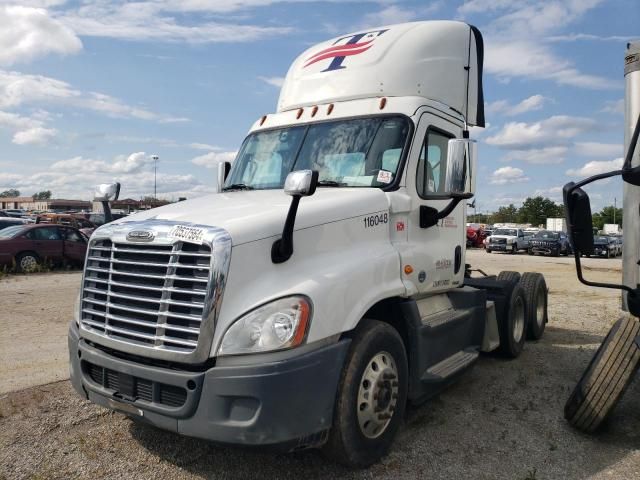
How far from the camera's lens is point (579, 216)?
3408 millimetres

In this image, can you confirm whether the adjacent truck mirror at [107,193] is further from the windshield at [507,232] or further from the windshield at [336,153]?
the windshield at [507,232]

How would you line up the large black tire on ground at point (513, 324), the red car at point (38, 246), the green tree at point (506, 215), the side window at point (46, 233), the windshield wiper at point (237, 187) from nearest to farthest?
the windshield wiper at point (237, 187)
the large black tire on ground at point (513, 324)
the red car at point (38, 246)
the side window at point (46, 233)
the green tree at point (506, 215)

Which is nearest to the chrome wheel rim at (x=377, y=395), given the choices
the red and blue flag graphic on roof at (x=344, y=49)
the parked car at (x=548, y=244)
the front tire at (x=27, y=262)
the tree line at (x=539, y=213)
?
the red and blue flag graphic on roof at (x=344, y=49)

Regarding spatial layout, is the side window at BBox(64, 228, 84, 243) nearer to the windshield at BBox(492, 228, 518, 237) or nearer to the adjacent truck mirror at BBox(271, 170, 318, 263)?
the adjacent truck mirror at BBox(271, 170, 318, 263)

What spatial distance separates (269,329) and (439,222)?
2398mm

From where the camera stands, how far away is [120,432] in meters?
4.43

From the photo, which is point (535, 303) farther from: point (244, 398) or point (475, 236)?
point (475, 236)

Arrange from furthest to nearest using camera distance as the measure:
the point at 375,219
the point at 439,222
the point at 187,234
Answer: the point at 439,222 → the point at 375,219 → the point at 187,234

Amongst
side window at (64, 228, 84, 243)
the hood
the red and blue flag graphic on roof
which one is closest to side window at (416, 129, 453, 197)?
the hood

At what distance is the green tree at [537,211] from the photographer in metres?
103

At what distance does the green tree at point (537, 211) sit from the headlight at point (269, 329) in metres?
105

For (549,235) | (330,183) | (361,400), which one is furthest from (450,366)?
(549,235)

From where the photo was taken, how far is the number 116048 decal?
4.11 m

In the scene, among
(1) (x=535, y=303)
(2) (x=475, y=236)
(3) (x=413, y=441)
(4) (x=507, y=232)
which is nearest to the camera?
(3) (x=413, y=441)
